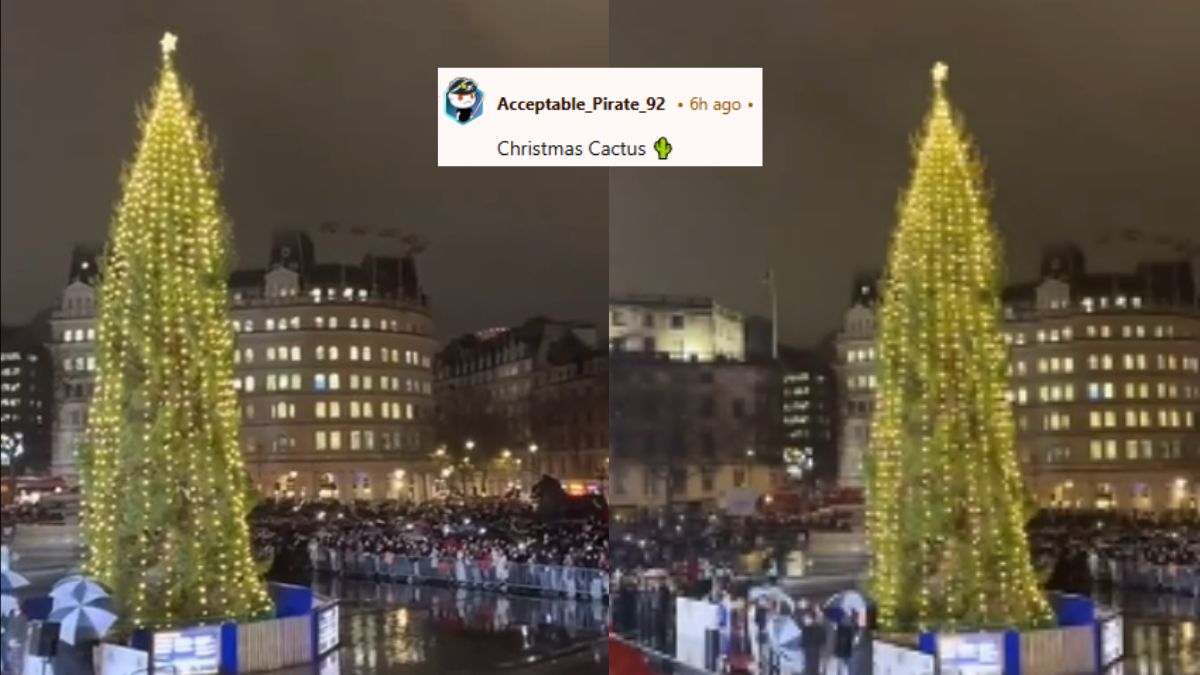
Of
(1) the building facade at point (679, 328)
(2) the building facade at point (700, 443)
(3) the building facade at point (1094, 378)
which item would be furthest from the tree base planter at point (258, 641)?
(3) the building facade at point (1094, 378)

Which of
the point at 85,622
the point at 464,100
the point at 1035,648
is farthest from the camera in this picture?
the point at 464,100

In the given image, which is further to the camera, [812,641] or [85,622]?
[812,641]

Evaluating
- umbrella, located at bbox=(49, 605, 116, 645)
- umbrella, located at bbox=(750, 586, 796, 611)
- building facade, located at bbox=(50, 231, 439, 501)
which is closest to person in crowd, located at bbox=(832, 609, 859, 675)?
umbrella, located at bbox=(750, 586, 796, 611)

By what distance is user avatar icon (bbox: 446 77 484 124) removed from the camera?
6.70 meters

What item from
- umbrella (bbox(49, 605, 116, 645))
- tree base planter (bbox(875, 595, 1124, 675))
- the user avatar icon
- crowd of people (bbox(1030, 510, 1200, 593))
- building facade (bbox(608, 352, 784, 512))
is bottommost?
tree base planter (bbox(875, 595, 1124, 675))

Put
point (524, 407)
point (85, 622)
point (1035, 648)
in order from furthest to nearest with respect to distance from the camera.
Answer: point (524, 407) < point (1035, 648) < point (85, 622)

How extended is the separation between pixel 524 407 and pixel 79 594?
2.06 metres

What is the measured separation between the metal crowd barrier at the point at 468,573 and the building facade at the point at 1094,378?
1266 mm

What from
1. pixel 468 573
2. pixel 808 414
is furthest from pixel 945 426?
pixel 468 573

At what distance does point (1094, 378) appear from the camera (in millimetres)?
6664

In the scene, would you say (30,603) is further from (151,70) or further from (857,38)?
(857,38)

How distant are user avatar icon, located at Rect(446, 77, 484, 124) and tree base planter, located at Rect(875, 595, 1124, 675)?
2934mm

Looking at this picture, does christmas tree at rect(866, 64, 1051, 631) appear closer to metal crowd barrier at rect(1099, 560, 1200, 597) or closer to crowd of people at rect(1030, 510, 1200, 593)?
crowd of people at rect(1030, 510, 1200, 593)

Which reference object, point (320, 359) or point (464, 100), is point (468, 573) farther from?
point (464, 100)
